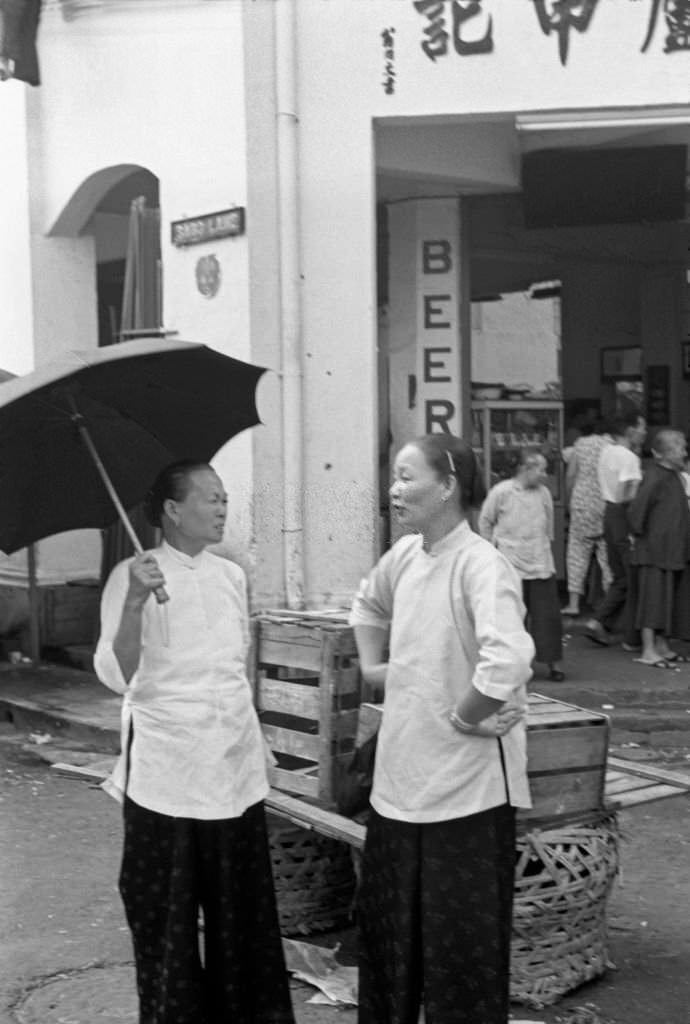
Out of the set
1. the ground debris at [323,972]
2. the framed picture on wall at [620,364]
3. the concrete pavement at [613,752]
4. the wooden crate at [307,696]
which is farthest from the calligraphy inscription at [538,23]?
the framed picture on wall at [620,364]

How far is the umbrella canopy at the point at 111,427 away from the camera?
3.86 metres

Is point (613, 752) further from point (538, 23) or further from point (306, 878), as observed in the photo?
point (538, 23)

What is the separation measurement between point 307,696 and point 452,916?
4.41 feet

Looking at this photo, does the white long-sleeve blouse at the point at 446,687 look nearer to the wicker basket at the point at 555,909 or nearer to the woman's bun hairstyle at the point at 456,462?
the woman's bun hairstyle at the point at 456,462

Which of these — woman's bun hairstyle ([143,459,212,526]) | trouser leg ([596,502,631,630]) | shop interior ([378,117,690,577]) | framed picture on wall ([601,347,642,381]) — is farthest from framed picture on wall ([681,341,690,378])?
woman's bun hairstyle ([143,459,212,526])

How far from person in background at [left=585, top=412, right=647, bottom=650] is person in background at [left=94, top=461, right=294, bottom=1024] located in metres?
6.70

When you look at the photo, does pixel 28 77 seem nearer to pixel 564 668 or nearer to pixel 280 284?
pixel 280 284

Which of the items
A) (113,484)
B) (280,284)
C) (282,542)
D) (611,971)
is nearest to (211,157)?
(280,284)

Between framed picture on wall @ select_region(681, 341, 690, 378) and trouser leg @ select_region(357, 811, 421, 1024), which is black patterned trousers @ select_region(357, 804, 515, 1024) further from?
framed picture on wall @ select_region(681, 341, 690, 378)

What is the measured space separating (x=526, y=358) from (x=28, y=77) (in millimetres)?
6245

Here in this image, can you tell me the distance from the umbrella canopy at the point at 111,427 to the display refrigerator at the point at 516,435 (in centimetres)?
810

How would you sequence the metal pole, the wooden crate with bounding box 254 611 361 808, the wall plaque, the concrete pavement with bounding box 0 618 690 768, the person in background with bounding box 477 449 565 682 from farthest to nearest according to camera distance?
the metal pole < the person in background with bounding box 477 449 565 682 < the wall plaque < the concrete pavement with bounding box 0 618 690 768 < the wooden crate with bounding box 254 611 361 808

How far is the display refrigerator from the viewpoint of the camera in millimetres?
12531

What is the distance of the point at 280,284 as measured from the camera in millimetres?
9258
